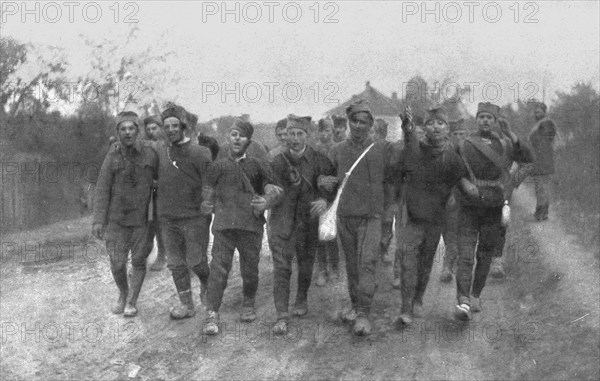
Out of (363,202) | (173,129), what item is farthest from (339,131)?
(173,129)

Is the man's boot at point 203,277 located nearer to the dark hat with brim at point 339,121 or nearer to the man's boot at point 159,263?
the man's boot at point 159,263

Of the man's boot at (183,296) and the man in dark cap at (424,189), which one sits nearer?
the man in dark cap at (424,189)

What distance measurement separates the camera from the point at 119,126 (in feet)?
27.8

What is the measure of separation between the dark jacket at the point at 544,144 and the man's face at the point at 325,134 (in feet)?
13.3

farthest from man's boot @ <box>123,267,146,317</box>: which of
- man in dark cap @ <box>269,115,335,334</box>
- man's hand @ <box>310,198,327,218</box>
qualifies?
man's hand @ <box>310,198,327,218</box>

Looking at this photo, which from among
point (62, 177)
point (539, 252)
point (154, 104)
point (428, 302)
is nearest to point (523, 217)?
point (539, 252)

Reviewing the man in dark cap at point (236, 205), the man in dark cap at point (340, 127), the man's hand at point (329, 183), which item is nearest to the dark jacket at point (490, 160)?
the man's hand at point (329, 183)

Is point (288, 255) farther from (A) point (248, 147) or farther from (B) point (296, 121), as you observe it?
(B) point (296, 121)

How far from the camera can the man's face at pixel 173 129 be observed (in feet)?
27.4

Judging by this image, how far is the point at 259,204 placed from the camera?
26.0 feet

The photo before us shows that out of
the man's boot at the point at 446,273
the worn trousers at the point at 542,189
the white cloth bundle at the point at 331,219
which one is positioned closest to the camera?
the white cloth bundle at the point at 331,219

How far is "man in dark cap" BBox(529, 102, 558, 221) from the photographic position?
12914mm

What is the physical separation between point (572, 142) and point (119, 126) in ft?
51.9

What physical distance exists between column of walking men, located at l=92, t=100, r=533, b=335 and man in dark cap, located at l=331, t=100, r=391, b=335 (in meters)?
0.01
